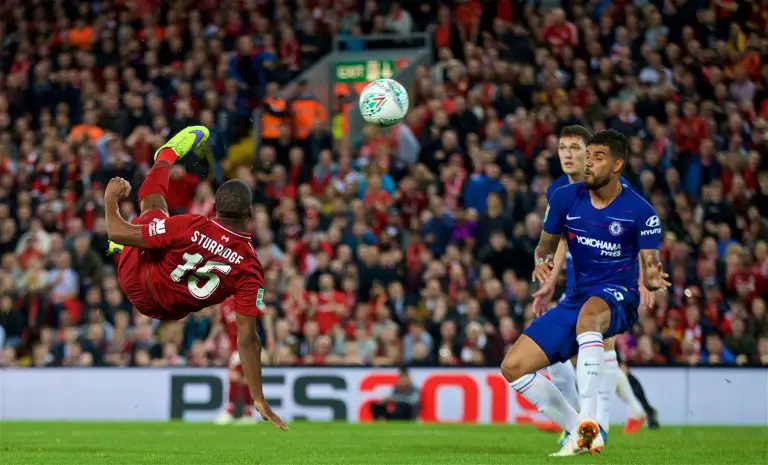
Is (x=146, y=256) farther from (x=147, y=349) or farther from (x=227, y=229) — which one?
(x=147, y=349)

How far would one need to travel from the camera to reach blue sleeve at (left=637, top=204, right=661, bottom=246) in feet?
32.4

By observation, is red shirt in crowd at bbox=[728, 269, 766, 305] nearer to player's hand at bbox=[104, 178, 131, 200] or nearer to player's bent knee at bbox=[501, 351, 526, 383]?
player's bent knee at bbox=[501, 351, 526, 383]

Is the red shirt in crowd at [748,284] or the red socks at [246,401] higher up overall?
the red shirt in crowd at [748,284]

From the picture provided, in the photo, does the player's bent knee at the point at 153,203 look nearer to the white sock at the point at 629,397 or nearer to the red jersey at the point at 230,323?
the white sock at the point at 629,397

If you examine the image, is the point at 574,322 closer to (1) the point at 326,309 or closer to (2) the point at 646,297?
(2) the point at 646,297

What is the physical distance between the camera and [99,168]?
21.8 metres

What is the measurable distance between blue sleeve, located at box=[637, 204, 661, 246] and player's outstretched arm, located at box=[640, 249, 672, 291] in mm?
58

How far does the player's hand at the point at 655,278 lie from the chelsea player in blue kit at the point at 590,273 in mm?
32

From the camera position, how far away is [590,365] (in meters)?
9.93

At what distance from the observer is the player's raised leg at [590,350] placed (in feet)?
32.3

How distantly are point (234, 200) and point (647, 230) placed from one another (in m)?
2.92

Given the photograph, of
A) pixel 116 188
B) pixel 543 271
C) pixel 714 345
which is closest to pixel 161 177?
pixel 116 188

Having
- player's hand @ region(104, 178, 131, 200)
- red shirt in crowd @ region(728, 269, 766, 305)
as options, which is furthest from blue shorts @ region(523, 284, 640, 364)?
red shirt in crowd @ region(728, 269, 766, 305)

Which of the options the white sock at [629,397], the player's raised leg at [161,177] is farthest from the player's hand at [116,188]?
the white sock at [629,397]
